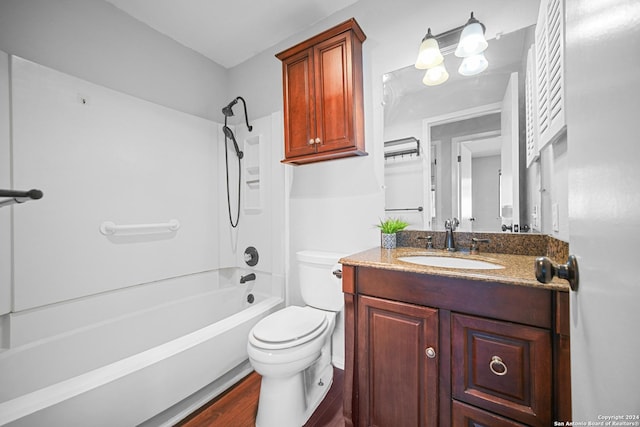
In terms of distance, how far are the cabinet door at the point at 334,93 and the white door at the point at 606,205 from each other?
1084 mm

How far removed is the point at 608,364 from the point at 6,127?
234 cm

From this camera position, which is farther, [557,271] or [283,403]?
[283,403]

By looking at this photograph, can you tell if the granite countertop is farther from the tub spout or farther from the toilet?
the tub spout

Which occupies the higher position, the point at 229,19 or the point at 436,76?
the point at 229,19

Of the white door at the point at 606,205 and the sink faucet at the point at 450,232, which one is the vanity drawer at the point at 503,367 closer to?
the white door at the point at 606,205

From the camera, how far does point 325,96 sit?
1.59 m

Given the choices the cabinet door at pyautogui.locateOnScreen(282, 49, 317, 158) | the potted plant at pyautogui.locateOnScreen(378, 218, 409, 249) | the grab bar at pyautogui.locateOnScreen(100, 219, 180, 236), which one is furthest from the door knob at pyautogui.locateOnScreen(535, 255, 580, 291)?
the grab bar at pyautogui.locateOnScreen(100, 219, 180, 236)

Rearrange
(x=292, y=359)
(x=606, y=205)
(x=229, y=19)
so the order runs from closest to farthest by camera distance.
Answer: (x=606, y=205), (x=292, y=359), (x=229, y=19)

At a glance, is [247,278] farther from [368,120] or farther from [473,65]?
[473,65]

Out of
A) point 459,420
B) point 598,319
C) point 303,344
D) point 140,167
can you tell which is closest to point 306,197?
point 303,344

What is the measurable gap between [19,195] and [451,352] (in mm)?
2048

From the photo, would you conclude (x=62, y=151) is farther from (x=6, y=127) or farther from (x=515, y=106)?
(x=515, y=106)

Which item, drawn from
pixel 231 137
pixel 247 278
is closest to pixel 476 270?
pixel 247 278

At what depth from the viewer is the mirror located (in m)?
1.24
